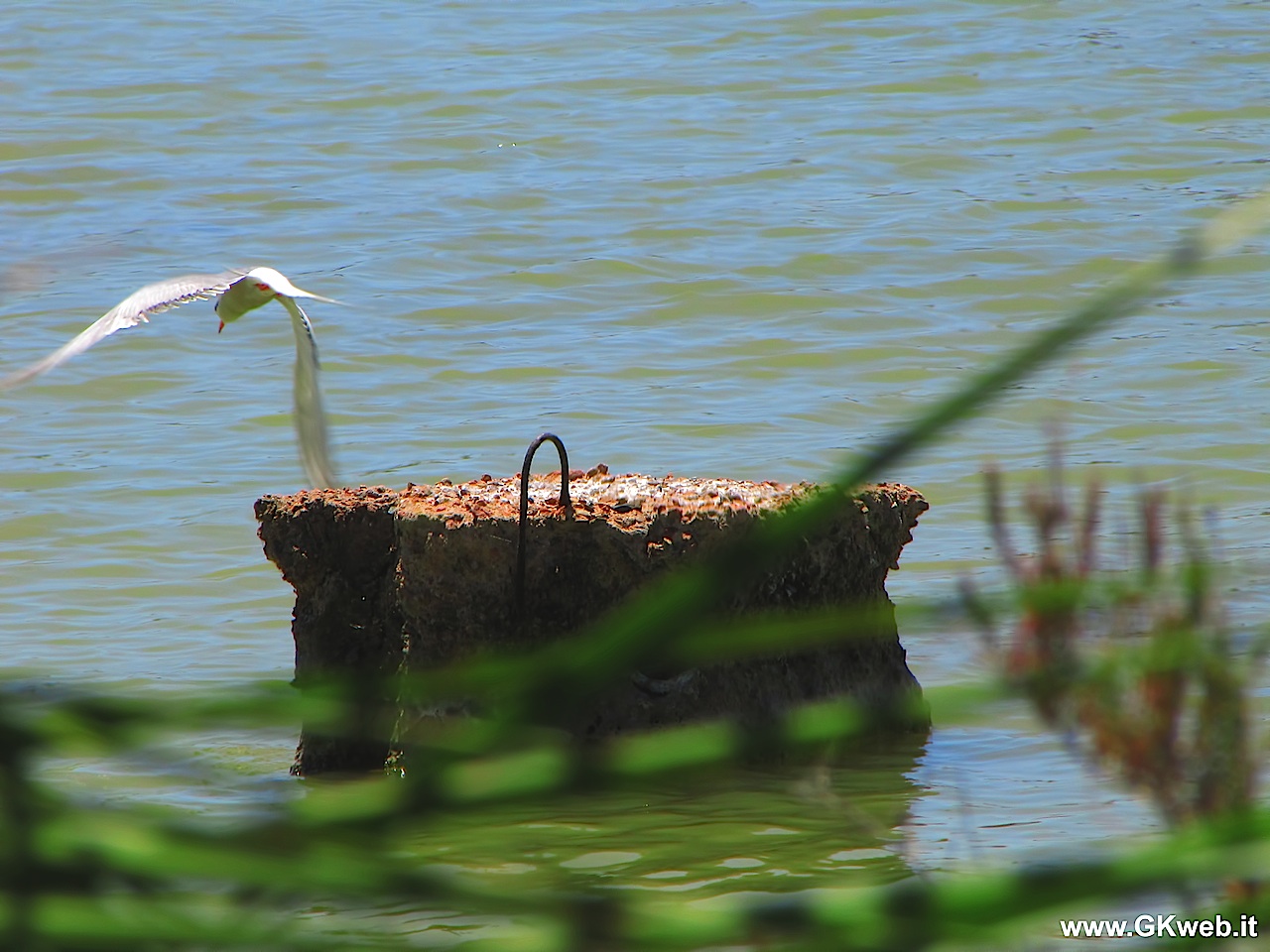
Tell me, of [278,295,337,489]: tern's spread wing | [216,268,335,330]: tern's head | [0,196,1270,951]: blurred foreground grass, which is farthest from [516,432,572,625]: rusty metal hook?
[0,196,1270,951]: blurred foreground grass

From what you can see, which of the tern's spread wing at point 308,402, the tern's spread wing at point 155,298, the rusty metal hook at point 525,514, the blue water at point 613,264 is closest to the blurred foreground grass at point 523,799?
the blue water at point 613,264

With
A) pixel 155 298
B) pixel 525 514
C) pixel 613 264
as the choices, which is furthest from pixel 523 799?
pixel 613 264

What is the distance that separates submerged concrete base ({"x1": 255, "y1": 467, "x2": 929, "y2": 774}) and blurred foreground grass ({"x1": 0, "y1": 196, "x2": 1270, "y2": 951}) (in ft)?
12.9

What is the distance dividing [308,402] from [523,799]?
5.53 m

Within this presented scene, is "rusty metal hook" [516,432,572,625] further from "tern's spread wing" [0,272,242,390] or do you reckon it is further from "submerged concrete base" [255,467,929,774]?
"tern's spread wing" [0,272,242,390]

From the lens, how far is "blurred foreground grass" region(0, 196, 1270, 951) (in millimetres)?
502

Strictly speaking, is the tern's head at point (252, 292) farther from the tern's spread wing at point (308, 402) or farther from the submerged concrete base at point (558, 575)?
the submerged concrete base at point (558, 575)

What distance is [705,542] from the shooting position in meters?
4.58

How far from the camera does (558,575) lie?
4.68 m

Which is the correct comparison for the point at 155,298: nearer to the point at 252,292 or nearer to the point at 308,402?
the point at 252,292

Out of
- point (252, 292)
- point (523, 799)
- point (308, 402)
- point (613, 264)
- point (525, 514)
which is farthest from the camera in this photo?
point (613, 264)

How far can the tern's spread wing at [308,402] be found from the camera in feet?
19.4

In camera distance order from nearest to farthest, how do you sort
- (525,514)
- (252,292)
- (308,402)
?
(525,514) < (308,402) < (252,292)

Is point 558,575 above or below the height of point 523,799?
below
